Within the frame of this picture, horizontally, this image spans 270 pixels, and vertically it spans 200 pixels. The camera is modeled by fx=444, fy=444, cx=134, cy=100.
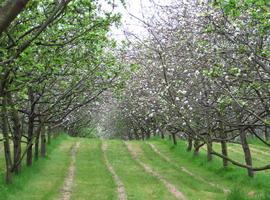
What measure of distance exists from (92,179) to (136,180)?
2.13 metres

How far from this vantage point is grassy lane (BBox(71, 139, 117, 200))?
17.4m

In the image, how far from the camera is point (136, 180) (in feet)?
69.2

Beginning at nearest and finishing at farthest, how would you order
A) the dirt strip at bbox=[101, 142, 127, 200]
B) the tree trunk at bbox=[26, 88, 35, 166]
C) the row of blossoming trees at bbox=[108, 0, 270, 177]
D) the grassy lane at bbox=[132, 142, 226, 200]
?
the row of blossoming trees at bbox=[108, 0, 270, 177], the dirt strip at bbox=[101, 142, 127, 200], the grassy lane at bbox=[132, 142, 226, 200], the tree trunk at bbox=[26, 88, 35, 166]

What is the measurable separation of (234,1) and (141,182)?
13.4m

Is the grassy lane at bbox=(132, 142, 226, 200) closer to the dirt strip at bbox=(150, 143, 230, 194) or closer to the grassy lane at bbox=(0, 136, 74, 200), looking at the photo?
the dirt strip at bbox=(150, 143, 230, 194)

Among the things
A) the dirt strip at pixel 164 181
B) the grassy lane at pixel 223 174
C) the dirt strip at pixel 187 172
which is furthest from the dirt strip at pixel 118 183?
the grassy lane at pixel 223 174

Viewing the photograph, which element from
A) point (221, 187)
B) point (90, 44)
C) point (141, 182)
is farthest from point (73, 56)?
point (221, 187)

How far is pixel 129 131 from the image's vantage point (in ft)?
221

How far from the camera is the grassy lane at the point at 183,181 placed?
17.7m

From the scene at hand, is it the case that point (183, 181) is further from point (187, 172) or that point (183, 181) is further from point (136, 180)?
point (187, 172)

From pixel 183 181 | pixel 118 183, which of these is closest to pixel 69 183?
pixel 118 183

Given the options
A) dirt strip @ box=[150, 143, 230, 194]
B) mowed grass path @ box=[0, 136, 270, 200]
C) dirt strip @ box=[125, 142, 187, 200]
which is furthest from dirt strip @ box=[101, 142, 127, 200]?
dirt strip @ box=[150, 143, 230, 194]

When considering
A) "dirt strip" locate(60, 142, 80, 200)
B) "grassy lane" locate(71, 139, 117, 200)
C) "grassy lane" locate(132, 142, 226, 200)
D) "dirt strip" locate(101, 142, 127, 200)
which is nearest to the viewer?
"dirt strip" locate(101, 142, 127, 200)

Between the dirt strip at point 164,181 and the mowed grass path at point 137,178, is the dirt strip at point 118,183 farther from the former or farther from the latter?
the dirt strip at point 164,181
